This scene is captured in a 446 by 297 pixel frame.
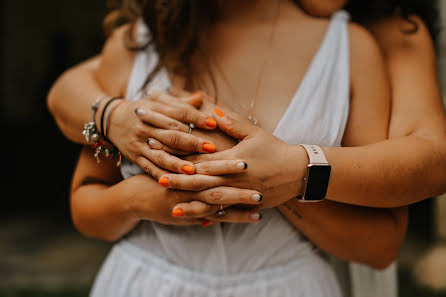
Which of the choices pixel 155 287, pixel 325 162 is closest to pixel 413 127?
pixel 325 162

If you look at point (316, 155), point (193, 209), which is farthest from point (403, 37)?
point (193, 209)

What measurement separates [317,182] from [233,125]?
27 centimetres

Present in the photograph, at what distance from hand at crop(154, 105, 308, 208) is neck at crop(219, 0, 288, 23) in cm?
52

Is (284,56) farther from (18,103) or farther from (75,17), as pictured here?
(18,103)

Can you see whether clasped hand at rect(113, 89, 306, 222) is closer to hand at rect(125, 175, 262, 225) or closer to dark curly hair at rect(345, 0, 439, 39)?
hand at rect(125, 175, 262, 225)

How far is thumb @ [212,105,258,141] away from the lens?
1176 mm

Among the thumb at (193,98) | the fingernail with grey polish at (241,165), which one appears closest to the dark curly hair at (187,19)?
the thumb at (193,98)

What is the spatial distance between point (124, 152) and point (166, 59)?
37 cm

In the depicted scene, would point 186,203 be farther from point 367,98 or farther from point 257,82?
point 367,98

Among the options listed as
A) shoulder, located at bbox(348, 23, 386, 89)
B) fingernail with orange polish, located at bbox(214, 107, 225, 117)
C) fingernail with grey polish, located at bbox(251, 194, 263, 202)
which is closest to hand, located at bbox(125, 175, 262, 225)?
fingernail with grey polish, located at bbox(251, 194, 263, 202)

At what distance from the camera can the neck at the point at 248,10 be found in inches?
60.8

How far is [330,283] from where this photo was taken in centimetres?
147

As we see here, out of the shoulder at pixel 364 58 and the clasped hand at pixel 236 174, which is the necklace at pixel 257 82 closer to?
the clasped hand at pixel 236 174

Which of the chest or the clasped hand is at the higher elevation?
the chest
